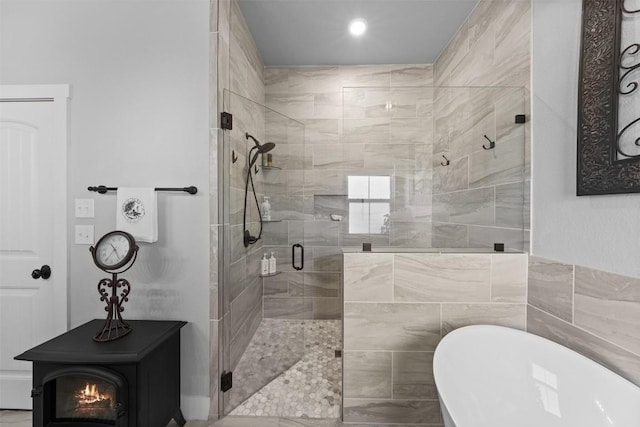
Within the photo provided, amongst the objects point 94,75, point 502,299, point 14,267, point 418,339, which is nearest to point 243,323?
point 418,339

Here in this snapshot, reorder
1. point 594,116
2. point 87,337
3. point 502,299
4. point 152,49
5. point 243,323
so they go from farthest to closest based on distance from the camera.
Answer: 1. point 243,323
2. point 152,49
3. point 502,299
4. point 87,337
5. point 594,116

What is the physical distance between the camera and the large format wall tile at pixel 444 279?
1737 millimetres

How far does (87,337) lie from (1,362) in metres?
0.95

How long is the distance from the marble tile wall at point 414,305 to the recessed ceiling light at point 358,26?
1.91 meters

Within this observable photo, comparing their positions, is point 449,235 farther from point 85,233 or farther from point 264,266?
point 85,233

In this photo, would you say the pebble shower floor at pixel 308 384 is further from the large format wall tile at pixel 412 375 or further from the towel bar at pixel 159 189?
the towel bar at pixel 159 189

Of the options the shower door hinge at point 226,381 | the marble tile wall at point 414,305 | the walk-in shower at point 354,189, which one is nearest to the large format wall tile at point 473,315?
the marble tile wall at point 414,305

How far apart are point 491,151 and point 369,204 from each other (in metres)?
0.83

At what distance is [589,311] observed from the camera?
1.33 meters

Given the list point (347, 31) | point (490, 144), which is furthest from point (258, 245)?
point (347, 31)

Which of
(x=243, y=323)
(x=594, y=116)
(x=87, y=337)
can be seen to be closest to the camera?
(x=594, y=116)

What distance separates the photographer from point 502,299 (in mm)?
1734

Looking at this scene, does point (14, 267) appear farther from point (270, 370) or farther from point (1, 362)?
point (270, 370)

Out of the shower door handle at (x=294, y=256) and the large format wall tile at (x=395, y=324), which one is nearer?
the large format wall tile at (x=395, y=324)
